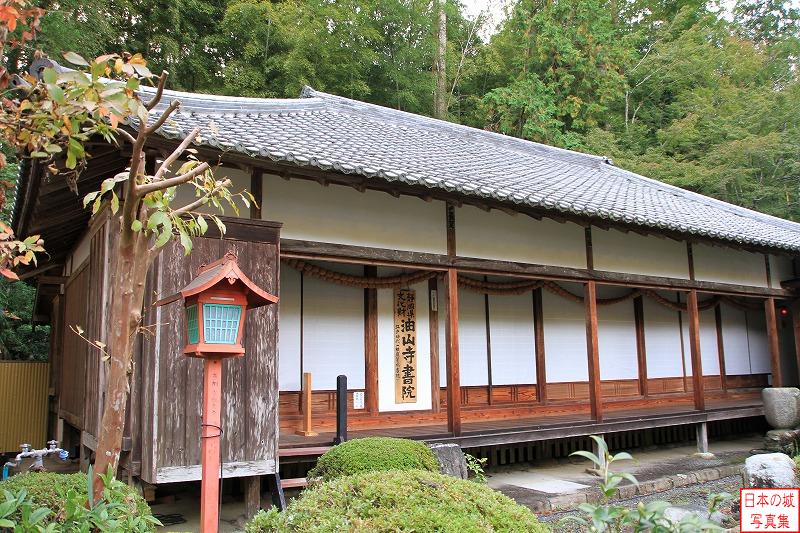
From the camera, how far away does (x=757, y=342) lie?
55.1 feet

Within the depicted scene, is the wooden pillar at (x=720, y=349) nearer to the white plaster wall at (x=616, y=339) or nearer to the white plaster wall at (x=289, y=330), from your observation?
the white plaster wall at (x=616, y=339)

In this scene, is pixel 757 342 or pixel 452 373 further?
pixel 757 342

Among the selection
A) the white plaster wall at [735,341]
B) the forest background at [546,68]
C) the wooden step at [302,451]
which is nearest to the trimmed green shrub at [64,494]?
the wooden step at [302,451]

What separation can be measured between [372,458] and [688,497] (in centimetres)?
548

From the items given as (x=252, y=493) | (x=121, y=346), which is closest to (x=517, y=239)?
(x=252, y=493)

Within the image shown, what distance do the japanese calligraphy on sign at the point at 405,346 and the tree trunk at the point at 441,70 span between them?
56.4 ft

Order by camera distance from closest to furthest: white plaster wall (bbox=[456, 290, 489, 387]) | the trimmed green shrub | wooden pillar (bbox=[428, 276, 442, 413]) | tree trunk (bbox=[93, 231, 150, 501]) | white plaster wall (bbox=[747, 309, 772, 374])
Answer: tree trunk (bbox=[93, 231, 150, 501]) → the trimmed green shrub → wooden pillar (bbox=[428, 276, 442, 413]) → white plaster wall (bbox=[456, 290, 489, 387]) → white plaster wall (bbox=[747, 309, 772, 374])

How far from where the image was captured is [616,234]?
11.9m

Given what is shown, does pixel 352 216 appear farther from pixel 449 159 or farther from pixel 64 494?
pixel 64 494

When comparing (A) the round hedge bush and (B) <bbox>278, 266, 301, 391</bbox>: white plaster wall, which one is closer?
(A) the round hedge bush

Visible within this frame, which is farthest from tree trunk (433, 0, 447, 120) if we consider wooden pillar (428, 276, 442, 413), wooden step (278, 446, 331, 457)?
wooden step (278, 446, 331, 457)

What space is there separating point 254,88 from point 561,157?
1130 cm

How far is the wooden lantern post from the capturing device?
4465 mm

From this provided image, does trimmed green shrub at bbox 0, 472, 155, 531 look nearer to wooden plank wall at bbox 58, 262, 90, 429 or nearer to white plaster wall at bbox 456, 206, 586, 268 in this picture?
wooden plank wall at bbox 58, 262, 90, 429
